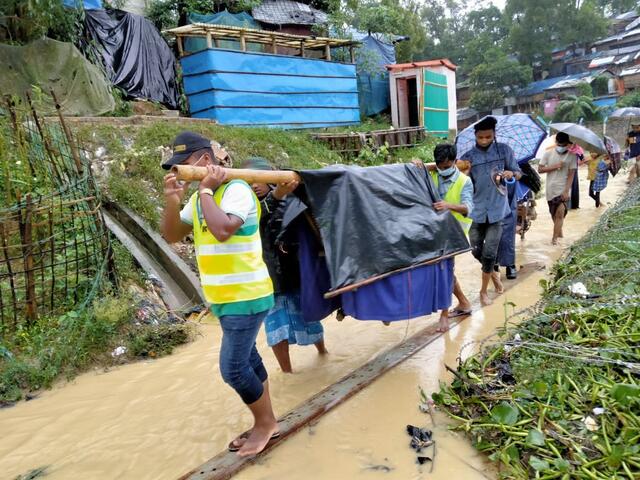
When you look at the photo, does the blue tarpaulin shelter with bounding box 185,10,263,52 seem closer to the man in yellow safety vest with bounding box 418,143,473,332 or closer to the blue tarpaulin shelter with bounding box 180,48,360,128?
the blue tarpaulin shelter with bounding box 180,48,360,128

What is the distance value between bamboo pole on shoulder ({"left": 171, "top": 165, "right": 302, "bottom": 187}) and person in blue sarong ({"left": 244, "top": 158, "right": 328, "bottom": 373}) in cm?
9

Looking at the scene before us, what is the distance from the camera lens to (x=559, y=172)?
7.41 meters

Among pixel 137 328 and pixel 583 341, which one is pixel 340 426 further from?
pixel 137 328

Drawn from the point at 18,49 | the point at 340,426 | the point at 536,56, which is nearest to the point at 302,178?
the point at 340,426

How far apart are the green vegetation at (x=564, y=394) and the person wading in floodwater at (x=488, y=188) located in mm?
1540

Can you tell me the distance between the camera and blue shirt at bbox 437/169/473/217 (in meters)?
4.36

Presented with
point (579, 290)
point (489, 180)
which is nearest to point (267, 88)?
point (489, 180)

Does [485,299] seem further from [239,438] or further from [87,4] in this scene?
[87,4]

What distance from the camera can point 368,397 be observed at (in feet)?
11.3

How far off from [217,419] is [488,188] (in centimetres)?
358

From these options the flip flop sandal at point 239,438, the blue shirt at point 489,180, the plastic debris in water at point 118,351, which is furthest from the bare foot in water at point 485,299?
the plastic debris in water at point 118,351

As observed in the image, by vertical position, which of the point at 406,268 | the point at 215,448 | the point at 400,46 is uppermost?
the point at 400,46

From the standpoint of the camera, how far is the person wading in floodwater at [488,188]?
5.17m

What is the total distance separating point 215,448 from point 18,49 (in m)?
9.01
